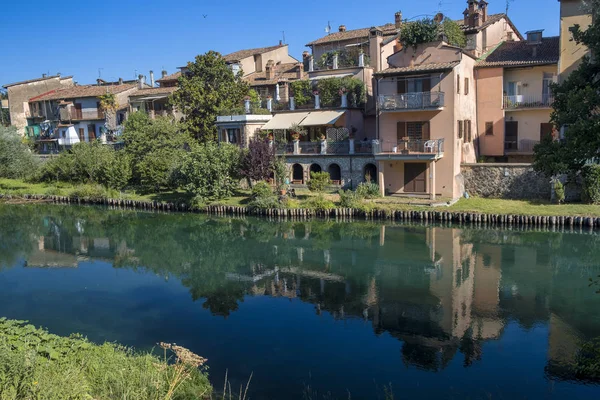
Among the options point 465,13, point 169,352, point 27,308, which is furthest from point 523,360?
point 465,13

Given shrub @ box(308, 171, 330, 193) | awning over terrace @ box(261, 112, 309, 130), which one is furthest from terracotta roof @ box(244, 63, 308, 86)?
shrub @ box(308, 171, 330, 193)

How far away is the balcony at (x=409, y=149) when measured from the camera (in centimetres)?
3503

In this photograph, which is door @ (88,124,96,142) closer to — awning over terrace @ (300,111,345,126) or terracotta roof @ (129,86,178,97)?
terracotta roof @ (129,86,178,97)

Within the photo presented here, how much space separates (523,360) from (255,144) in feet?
91.1

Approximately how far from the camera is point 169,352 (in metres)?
16.4

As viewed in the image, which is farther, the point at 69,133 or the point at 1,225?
the point at 69,133

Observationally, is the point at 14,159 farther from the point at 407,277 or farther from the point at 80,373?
the point at 80,373

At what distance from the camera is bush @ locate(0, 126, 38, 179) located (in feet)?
179

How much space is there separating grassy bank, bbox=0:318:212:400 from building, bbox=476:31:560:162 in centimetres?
3079

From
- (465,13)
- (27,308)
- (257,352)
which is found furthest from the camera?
(465,13)

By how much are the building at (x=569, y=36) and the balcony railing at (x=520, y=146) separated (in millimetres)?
4625

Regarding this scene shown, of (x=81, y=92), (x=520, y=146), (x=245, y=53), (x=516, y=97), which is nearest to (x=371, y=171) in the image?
(x=520, y=146)

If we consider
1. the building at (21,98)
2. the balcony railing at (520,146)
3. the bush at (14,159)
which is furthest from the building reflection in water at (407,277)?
the building at (21,98)

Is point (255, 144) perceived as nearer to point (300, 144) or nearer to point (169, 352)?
point (300, 144)
